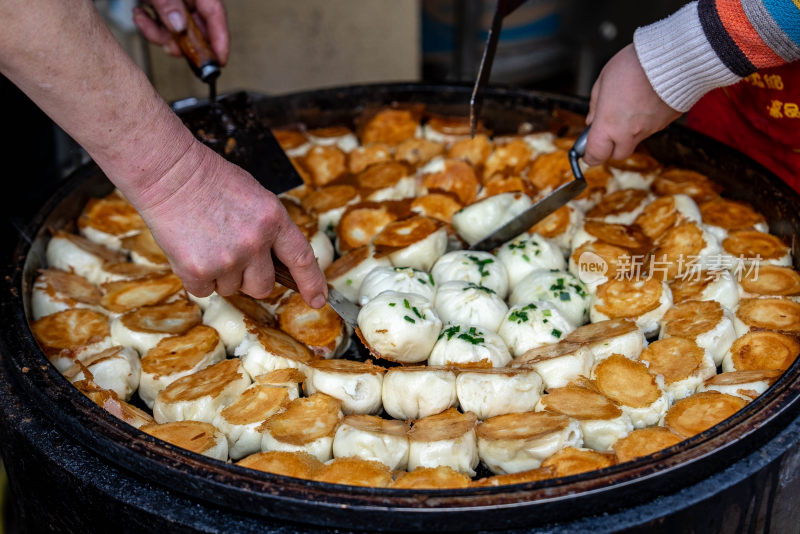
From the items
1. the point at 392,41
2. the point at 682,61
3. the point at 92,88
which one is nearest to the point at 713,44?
the point at 682,61

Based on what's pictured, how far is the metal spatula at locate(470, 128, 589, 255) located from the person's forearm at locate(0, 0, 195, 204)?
1.04 m

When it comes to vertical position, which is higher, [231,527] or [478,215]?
[478,215]

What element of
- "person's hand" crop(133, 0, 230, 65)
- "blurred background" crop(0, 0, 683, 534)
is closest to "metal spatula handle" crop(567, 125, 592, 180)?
"person's hand" crop(133, 0, 230, 65)

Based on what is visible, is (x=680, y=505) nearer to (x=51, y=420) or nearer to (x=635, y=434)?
(x=635, y=434)

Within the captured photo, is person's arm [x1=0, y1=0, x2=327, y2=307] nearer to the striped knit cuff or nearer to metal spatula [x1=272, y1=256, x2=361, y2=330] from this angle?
metal spatula [x1=272, y1=256, x2=361, y2=330]

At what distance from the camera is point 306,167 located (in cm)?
283

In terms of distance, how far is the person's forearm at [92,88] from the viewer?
4.66ft

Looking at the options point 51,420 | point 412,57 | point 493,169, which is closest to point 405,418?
point 51,420

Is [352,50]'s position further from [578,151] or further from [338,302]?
[338,302]

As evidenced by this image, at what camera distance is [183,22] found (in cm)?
251

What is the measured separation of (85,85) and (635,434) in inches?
53.6

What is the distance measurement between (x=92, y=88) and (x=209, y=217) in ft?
1.10

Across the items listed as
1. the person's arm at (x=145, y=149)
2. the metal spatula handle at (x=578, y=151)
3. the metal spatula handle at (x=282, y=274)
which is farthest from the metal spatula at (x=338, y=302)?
the metal spatula handle at (x=578, y=151)

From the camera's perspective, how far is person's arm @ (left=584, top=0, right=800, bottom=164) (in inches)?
70.4
